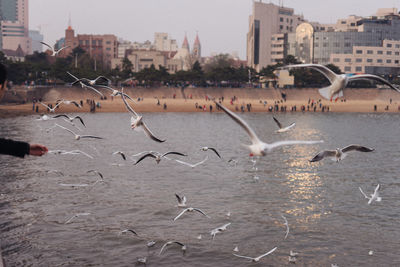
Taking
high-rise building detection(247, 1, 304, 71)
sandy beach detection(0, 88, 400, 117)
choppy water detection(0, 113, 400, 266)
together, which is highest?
high-rise building detection(247, 1, 304, 71)

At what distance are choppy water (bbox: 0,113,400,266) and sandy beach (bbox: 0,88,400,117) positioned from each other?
5281 centimetres

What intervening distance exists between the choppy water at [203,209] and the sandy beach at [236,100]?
173 ft

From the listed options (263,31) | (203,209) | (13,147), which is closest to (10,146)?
(13,147)

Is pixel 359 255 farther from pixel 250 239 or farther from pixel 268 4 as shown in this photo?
pixel 268 4

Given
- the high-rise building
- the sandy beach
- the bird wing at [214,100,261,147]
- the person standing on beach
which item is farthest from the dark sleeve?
the high-rise building

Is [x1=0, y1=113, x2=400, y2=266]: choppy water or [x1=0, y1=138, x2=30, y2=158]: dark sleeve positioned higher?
[x1=0, y1=138, x2=30, y2=158]: dark sleeve

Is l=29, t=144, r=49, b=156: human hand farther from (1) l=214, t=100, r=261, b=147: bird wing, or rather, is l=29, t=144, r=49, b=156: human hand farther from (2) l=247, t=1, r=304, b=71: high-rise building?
(2) l=247, t=1, r=304, b=71: high-rise building

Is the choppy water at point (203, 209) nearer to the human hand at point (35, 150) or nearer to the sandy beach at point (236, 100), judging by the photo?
the human hand at point (35, 150)

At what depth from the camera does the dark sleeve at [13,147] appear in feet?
14.1

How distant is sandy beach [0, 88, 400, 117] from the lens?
296 ft

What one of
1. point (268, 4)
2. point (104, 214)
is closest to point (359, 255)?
point (104, 214)

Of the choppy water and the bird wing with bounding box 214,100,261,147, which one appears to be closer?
the bird wing with bounding box 214,100,261,147

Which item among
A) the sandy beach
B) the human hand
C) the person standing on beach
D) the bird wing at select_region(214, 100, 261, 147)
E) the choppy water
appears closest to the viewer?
the person standing on beach

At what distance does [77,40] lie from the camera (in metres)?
181
